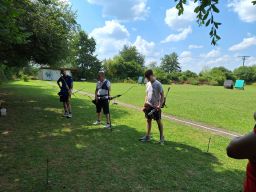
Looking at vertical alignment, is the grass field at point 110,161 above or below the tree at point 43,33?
below

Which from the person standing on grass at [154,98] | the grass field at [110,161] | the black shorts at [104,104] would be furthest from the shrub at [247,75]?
the person standing on grass at [154,98]

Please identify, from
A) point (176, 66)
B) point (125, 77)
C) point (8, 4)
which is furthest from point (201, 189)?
point (176, 66)

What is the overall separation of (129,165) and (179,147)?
2295mm

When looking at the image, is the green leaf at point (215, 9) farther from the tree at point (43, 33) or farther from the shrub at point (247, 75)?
the shrub at point (247, 75)

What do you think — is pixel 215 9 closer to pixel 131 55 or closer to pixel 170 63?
pixel 131 55

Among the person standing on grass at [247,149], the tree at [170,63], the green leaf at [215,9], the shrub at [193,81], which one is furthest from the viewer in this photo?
the tree at [170,63]

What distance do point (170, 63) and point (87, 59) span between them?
7159 cm

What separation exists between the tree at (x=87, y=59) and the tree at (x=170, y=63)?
66.2 m

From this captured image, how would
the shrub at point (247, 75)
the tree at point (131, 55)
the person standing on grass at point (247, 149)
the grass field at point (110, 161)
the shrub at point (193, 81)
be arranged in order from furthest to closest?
the tree at point (131, 55)
the shrub at point (247, 75)
the shrub at point (193, 81)
the grass field at point (110, 161)
the person standing on grass at point (247, 149)

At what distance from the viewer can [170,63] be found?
147375 mm

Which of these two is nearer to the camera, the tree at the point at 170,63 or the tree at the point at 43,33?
the tree at the point at 43,33

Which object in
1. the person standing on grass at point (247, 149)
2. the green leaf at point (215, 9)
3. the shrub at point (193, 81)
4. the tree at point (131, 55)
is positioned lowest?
A: the shrub at point (193, 81)

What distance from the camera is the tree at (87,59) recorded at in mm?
80369

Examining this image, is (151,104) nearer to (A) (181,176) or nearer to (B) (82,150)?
(B) (82,150)
